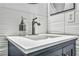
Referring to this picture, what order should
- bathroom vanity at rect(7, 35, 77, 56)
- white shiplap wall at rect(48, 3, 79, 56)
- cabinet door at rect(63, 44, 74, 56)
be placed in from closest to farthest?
bathroom vanity at rect(7, 35, 77, 56), cabinet door at rect(63, 44, 74, 56), white shiplap wall at rect(48, 3, 79, 56)

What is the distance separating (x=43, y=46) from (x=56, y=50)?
20cm

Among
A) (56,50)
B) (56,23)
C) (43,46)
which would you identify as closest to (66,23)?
(56,23)

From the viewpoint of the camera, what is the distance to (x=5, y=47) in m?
1.15

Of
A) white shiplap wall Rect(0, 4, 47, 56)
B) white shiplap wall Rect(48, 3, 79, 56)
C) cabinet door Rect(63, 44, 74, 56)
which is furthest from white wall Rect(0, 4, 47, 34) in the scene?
cabinet door Rect(63, 44, 74, 56)

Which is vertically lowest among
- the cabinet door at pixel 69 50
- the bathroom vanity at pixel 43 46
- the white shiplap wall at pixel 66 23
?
the cabinet door at pixel 69 50

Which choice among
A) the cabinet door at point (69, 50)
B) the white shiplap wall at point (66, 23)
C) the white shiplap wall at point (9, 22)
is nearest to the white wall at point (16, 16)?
the white shiplap wall at point (9, 22)

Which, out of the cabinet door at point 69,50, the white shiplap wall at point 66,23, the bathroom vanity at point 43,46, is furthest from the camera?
the white shiplap wall at point 66,23

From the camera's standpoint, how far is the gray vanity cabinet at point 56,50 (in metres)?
0.83

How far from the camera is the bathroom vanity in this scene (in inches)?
30.1

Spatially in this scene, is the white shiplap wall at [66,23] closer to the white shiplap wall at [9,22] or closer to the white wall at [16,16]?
the white wall at [16,16]

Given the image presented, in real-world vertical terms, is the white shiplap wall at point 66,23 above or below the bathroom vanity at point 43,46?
above

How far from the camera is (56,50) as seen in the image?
946 mm

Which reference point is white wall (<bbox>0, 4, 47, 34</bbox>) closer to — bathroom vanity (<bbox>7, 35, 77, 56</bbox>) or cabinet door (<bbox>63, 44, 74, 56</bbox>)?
bathroom vanity (<bbox>7, 35, 77, 56</bbox>)

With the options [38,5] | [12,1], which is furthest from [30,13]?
[12,1]
